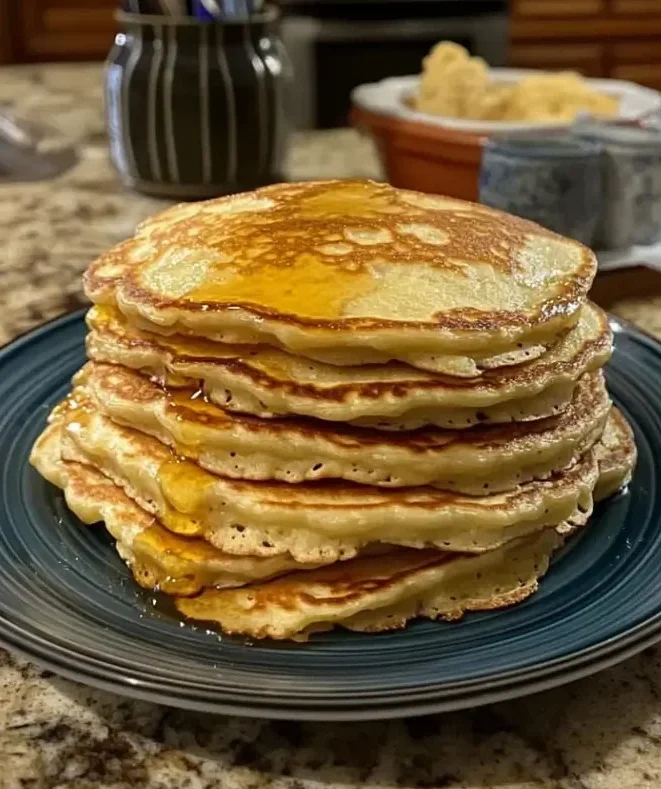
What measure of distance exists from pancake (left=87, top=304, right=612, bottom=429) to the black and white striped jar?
3.61 ft

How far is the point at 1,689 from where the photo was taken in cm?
71

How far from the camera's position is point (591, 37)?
4500 mm

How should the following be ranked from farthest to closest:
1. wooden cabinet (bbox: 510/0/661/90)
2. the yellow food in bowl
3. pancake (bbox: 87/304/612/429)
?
wooden cabinet (bbox: 510/0/661/90), the yellow food in bowl, pancake (bbox: 87/304/612/429)

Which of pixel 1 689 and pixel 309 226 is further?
pixel 309 226

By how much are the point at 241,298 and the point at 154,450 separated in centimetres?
14

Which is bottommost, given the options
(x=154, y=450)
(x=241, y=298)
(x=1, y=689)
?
(x=1, y=689)

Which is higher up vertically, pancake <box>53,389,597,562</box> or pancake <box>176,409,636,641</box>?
pancake <box>53,389,597,562</box>

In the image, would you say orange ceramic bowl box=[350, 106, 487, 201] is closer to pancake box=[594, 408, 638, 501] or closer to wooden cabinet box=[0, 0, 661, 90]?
Answer: pancake box=[594, 408, 638, 501]

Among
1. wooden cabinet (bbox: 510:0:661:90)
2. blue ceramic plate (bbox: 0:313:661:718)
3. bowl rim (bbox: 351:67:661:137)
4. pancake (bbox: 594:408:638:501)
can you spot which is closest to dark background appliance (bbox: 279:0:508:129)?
bowl rim (bbox: 351:67:661:137)

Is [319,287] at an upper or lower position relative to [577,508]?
upper

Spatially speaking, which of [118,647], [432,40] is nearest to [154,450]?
[118,647]

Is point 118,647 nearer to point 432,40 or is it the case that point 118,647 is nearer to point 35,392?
point 35,392

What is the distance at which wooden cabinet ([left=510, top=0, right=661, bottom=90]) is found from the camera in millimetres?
4387

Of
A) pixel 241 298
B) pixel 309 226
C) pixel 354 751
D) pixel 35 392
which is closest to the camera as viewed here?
pixel 354 751
